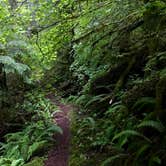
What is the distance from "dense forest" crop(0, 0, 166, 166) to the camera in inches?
258

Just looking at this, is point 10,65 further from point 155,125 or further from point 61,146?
point 155,125

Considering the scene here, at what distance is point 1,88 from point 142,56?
16.9 feet

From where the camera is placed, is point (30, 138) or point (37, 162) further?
point (30, 138)

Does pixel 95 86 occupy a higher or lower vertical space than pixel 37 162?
higher

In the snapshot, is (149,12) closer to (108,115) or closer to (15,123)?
(108,115)

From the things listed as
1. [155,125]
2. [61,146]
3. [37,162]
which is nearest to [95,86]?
[61,146]

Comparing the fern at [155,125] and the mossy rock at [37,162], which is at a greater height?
the fern at [155,125]

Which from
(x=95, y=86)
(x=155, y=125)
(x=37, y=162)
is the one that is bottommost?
(x=37, y=162)

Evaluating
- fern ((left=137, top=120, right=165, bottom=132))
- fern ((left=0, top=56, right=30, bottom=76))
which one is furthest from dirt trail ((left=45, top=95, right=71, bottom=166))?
fern ((left=137, top=120, right=165, bottom=132))

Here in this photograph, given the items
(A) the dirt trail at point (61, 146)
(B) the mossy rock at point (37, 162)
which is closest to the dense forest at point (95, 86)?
(B) the mossy rock at point (37, 162)

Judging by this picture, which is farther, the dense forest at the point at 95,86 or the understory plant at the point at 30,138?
the understory plant at the point at 30,138

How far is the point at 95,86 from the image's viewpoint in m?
11.4

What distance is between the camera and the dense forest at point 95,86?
21.5 ft

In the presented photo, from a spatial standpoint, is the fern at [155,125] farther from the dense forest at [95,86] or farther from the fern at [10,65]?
the fern at [10,65]
